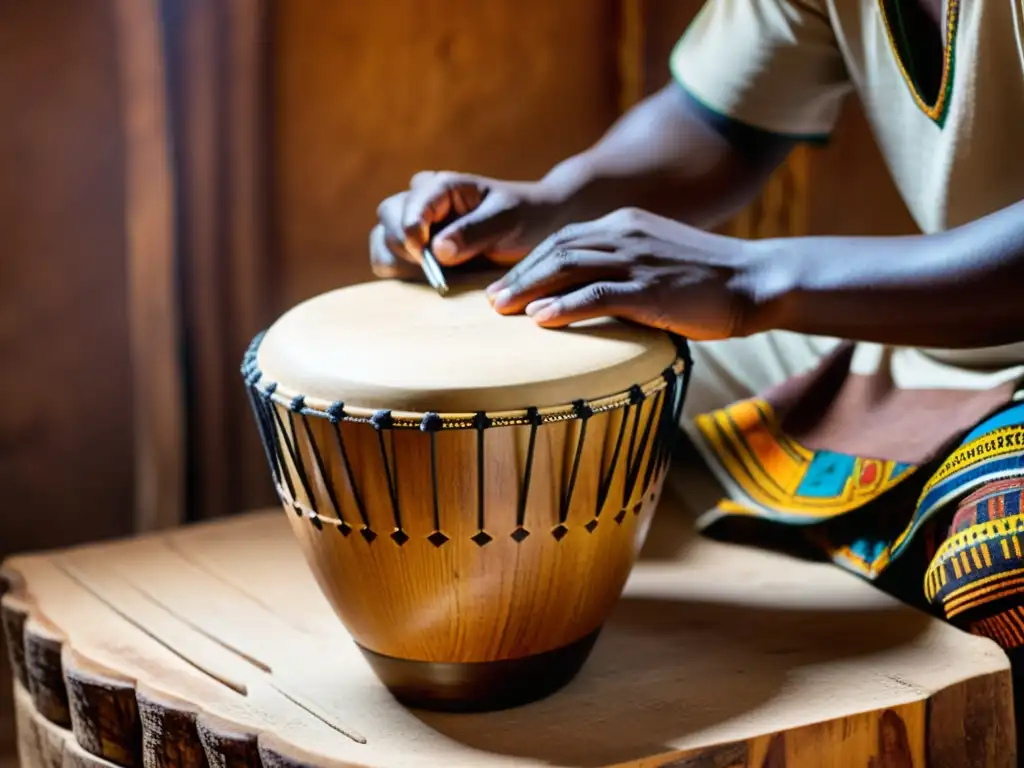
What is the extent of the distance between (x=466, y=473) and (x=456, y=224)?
41cm

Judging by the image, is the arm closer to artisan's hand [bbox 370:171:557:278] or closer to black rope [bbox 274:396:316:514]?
artisan's hand [bbox 370:171:557:278]

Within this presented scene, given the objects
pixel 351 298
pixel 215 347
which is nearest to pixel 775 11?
pixel 351 298

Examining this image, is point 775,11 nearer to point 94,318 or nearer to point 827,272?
point 827,272

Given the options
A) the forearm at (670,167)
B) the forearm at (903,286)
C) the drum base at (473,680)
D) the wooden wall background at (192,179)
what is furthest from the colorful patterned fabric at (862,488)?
the wooden wall background at (192,179)

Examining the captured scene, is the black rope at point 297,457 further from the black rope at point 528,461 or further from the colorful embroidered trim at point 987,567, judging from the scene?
the colorful embroidered trim at point 987,567

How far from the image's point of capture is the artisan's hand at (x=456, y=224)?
5.04 ft

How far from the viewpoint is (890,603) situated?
154 cm

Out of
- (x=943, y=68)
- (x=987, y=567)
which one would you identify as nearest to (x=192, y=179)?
(x=943, y=68)

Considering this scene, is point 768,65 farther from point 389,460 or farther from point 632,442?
point 389,460

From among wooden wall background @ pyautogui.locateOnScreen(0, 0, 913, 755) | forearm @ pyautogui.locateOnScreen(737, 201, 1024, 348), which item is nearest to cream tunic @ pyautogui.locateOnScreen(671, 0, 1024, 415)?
forearm @ pyautogui.locateOnScreen(737, 201, 1024, 348)

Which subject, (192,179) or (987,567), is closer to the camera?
(987,567)

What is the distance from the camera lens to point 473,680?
4.41ft

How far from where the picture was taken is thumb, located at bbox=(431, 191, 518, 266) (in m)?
1.53

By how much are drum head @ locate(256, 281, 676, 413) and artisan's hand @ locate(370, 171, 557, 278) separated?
0.13 m
